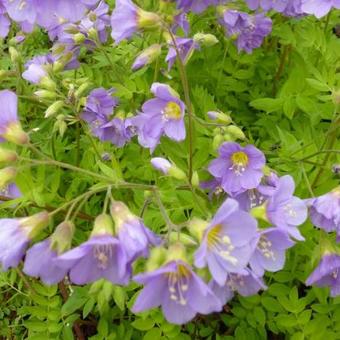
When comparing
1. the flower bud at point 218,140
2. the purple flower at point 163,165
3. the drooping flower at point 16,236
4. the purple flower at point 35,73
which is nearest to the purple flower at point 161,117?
the flower bud at point 218,140

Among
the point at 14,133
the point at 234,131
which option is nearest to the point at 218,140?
the point at 234,131

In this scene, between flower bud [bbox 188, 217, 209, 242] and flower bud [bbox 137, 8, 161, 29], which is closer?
flower bud [bbox 188, 217, 209, 242]

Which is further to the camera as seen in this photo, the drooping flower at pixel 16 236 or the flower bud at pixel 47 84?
the flower bud at pixel 47 84

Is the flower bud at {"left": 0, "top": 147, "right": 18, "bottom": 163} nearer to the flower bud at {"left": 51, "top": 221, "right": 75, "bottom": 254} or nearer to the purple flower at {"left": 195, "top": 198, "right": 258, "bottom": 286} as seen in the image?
the flower bud at {"left": 51, "top": 221, "right": 75, "bottom": 254}

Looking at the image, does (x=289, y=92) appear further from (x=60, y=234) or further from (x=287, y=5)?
(x=60, y=234)

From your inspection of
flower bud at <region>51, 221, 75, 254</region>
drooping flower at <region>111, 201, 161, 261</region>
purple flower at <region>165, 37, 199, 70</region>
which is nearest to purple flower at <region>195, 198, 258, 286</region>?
drooping flower at <region>111, 201, 161, 261</region>

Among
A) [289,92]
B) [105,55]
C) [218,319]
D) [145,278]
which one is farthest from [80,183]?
[145,278]

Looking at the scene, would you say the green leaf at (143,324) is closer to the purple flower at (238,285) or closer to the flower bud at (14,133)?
the purple flower at (238,285)
